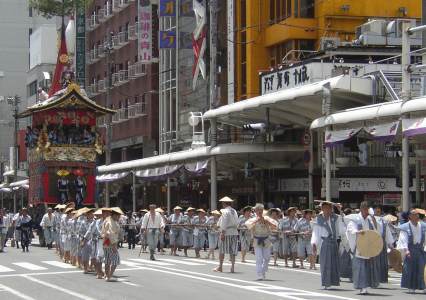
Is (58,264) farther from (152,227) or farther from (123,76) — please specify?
(123,76)

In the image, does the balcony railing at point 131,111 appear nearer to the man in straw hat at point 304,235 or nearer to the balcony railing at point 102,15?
the balcony railing at point 102,15

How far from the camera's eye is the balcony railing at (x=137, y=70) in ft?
198

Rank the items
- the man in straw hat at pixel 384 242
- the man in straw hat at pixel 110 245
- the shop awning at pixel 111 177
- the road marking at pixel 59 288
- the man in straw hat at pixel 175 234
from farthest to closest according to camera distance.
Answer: the shop awning at pixel 111 177 < the man in straw hat at pixel 175 234 < the man in straw hat at pixel 110 245 < the man in straw hat at pixel 384 242 < the road marking at pixel 59 288

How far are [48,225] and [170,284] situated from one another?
17.4 m

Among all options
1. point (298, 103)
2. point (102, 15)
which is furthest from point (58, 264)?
point (102, 15)

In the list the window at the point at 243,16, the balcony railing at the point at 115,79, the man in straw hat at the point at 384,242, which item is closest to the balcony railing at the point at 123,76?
the balcony railing at the point at 115,79

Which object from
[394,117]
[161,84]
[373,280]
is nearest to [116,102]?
[161,84]

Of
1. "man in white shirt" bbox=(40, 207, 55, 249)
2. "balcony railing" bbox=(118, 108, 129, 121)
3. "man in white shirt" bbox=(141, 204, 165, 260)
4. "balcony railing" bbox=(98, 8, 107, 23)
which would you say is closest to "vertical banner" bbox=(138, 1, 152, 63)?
"balcony railing" bbox=(118, 108, 129, 121)

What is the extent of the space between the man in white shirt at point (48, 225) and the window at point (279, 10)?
1500 cm

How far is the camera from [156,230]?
30.5 m

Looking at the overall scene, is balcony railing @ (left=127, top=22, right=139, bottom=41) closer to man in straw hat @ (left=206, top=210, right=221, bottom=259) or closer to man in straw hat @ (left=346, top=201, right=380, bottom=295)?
man in straw hat @ (left=206, top=210, right=221, bottom=259)

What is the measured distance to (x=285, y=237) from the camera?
27609mm

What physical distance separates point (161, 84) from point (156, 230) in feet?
91.6

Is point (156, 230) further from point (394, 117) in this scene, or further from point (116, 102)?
point (116, 102)
